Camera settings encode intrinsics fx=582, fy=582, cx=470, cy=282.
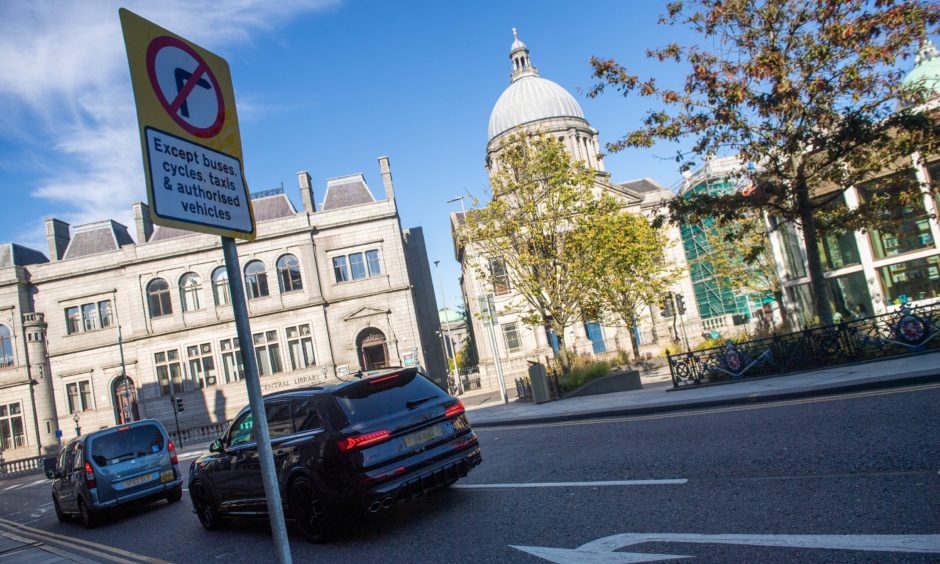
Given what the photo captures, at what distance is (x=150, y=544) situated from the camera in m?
8.15

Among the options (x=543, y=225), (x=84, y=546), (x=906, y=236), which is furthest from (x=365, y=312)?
(x=84, y=546)

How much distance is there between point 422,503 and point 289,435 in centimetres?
186

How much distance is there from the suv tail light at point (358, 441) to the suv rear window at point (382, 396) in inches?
8.1

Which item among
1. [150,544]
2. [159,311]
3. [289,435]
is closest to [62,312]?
[159,311]

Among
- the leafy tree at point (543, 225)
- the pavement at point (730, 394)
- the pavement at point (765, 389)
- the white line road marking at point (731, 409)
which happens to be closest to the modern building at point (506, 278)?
the leafy tree at point (543, 225)

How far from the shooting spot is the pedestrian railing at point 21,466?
1407 inches

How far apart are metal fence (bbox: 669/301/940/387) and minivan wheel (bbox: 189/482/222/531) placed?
11.1 metres

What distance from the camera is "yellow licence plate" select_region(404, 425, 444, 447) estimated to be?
6.28 meters

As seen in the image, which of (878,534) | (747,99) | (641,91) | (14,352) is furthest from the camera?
(14,352)

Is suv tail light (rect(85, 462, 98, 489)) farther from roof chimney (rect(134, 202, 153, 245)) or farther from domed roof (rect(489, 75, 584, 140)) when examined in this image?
domed roof (rect(489, 75, 584, 140))

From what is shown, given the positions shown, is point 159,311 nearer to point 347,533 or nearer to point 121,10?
point 347,533

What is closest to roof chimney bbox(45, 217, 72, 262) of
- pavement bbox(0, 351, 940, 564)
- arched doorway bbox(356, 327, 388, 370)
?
arched doorway bbox(356, 327, 388, 370)

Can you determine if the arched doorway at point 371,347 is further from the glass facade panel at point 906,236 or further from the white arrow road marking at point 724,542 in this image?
the white arrow road marking at point 724,542

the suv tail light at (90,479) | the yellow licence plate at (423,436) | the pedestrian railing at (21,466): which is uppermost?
the yellow licence plate at (423,436)
